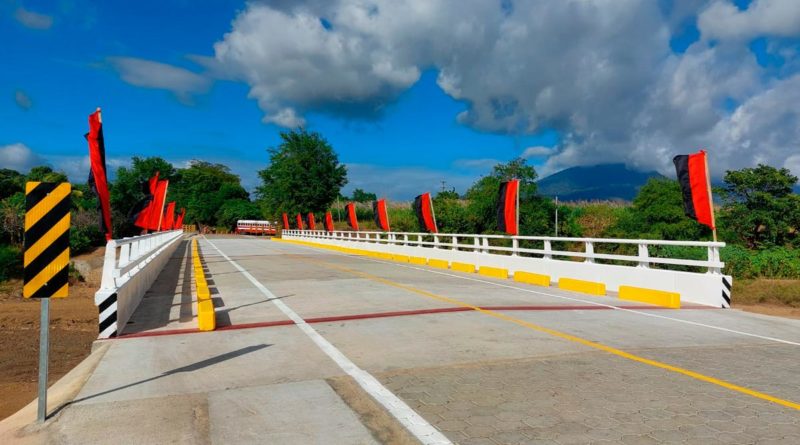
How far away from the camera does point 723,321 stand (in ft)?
32.4

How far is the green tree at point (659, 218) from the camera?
40.9m

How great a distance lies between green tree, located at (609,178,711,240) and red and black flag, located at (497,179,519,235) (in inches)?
856

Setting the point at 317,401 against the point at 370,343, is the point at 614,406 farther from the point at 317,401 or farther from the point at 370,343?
the point at 370,343

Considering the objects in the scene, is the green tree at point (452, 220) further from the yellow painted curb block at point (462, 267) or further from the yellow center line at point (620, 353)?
the yellow center line at point (620, 353)

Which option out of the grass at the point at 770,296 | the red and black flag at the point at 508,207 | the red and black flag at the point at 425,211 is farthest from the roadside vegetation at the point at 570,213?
the red and black flag at the point at 425,211

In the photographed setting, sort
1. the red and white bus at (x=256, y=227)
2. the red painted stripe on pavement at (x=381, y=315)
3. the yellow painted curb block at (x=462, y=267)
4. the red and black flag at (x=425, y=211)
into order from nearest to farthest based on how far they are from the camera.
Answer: the red painted stripe on pavement at (x=381, y=315), the yellow painted curb block at (x=462, y=267), the red and black flag at (x=425, y=211), the red and white bus at (x=256, y=227)

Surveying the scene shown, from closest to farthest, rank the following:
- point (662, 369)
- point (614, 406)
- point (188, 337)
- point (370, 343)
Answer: point (614, 406) → point (662, 369) → point (370, 343) → point (188, 337)

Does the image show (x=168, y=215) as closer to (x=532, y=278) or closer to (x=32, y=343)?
(x=32, y=343)

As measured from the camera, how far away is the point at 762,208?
123ft

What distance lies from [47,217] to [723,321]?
10.3 m

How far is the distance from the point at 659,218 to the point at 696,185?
1187 inches

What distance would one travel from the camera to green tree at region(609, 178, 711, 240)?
4086 cm

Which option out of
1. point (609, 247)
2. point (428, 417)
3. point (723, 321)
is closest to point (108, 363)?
point (428, 417)

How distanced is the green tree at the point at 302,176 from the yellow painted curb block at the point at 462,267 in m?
55.7
